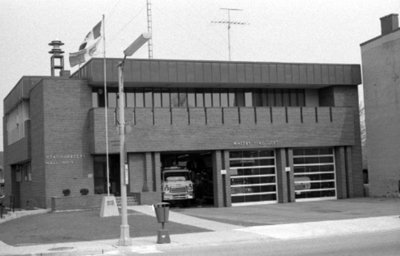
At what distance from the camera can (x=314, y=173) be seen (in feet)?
134

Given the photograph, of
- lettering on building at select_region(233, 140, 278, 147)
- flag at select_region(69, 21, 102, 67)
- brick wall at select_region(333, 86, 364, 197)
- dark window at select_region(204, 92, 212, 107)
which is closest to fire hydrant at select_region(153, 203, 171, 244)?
flag at select_region(69, 21, 102, 67)

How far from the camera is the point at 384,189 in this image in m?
39.6

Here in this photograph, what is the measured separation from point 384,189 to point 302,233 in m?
21.8

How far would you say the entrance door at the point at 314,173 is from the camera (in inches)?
1586

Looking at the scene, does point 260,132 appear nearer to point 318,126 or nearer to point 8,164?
point 318,126

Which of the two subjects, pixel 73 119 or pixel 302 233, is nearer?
pixel 302 233

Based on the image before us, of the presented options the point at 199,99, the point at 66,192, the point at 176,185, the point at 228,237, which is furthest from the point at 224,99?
the point at 228,237

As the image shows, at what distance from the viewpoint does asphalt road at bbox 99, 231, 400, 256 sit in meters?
14.5

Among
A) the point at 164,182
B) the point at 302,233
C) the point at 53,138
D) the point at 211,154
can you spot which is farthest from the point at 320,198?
the point at 302,233

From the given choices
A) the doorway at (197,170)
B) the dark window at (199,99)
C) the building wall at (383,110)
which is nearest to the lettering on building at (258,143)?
the doorway at (197,170)

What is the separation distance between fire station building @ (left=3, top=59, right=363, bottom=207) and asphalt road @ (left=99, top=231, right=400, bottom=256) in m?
17.9

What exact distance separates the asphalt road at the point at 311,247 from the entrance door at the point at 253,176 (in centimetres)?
1994

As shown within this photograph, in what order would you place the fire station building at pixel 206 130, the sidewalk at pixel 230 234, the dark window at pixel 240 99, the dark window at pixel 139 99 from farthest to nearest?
the dark window at pixel 240 99, the dark window at pixel 139 99, the fire station building at pixel 206 130, the sidewalk at pixel 230 234

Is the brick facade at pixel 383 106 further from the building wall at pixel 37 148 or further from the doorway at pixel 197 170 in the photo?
the building wall at pixel 37 148
